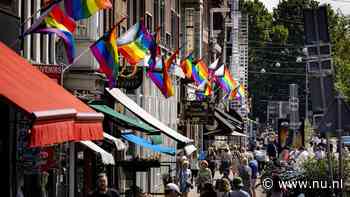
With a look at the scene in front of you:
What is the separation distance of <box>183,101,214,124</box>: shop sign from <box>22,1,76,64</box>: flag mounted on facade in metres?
23.0

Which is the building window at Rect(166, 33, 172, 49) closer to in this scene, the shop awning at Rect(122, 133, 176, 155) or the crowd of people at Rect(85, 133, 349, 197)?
the crowd of people at Rect(85, 133, 349, 197)

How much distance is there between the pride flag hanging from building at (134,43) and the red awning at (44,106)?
602 cm

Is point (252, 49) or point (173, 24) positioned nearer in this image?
point (173, 24)

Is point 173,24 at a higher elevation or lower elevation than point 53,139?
higher

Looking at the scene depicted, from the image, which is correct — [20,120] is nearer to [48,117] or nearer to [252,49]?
[48,117]

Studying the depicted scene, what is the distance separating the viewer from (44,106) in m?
12.0

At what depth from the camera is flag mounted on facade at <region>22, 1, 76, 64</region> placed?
15.2 m

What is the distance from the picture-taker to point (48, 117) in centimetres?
1155

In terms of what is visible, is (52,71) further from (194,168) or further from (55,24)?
(194,168)

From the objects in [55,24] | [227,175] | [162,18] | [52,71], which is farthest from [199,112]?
[55,24]

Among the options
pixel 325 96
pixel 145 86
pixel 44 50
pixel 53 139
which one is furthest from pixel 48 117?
pixel 145 86

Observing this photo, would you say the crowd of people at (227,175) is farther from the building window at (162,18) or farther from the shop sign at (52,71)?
the building window at (162,18)

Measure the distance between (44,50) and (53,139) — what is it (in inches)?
348

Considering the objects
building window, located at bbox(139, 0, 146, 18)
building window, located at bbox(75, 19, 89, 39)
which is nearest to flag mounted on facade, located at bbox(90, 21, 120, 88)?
building window, located at bbox(75, 19, 89, 39)
